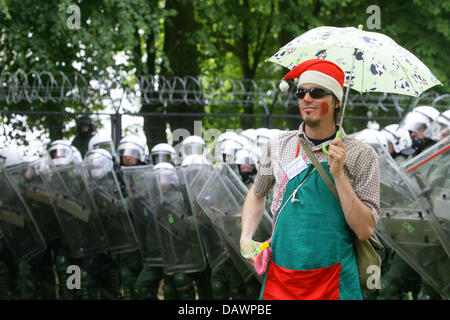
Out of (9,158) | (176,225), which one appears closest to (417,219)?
(176,225)

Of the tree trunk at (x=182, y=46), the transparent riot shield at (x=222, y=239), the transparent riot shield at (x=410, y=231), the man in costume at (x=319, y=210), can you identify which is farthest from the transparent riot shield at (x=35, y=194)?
the tree trunk at (x=182, y=46)

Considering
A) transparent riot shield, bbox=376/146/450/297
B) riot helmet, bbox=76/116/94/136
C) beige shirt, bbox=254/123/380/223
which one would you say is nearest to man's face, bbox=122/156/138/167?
riot helmet, bbox=76/116/94/136

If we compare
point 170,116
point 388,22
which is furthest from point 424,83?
point 388,22

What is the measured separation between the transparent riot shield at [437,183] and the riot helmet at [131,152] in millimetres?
3702

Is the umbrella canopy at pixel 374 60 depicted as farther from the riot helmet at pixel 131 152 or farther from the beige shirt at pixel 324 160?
the riot helmet at pixel 131 152

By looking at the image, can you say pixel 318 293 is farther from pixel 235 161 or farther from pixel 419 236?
pixel 235 161

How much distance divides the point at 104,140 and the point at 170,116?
2.30m

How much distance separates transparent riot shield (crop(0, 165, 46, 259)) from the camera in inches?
269

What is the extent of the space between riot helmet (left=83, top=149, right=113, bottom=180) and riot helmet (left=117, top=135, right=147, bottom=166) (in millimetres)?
399

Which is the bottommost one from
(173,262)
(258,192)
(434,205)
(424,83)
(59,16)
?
(173,262)

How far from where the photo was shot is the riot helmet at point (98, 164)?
7.07 meters

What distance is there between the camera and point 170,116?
1052 centimetres
